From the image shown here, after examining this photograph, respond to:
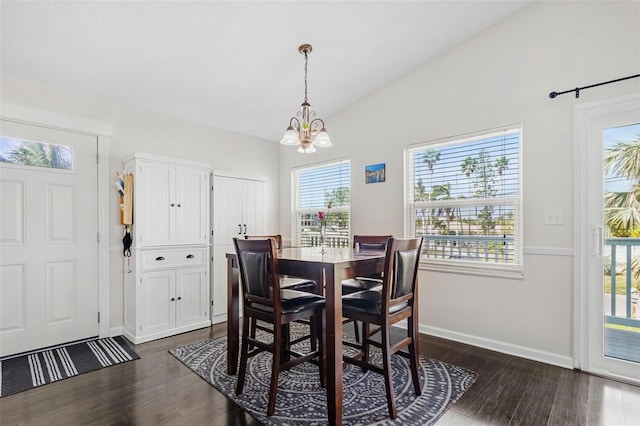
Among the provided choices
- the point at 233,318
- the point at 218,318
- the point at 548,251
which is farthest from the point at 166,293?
the point at 548,251

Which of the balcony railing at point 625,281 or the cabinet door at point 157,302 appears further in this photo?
the cabinet door at point 157,302

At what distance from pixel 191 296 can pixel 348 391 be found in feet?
6.95

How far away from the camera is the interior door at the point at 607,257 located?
2.38m

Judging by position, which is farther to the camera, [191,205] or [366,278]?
[191,205]

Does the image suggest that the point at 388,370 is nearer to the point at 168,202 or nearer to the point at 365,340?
the point at 365,340

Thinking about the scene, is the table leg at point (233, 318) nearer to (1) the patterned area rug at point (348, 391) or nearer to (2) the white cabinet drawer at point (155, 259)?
(1) the patterned area rug at point (348, 391)

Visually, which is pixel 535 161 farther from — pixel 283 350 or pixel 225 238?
pixel 225 238

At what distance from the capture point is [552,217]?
266 cm

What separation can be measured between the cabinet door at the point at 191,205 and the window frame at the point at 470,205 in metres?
2.26

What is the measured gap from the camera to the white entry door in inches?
110

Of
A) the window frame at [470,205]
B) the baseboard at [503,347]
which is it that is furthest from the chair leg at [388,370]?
the window frame at [470,205]

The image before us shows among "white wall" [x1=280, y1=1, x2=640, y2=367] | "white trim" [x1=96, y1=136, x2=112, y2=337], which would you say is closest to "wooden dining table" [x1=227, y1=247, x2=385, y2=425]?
"white wall" [x1=280, y1=1, x2=640, y2=367]

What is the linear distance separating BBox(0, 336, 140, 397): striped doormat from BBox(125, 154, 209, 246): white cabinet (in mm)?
Result: 1010

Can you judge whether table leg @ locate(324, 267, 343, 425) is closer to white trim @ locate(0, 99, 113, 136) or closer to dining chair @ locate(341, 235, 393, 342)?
dining chair @ locate(341, 235, 393, 342)
